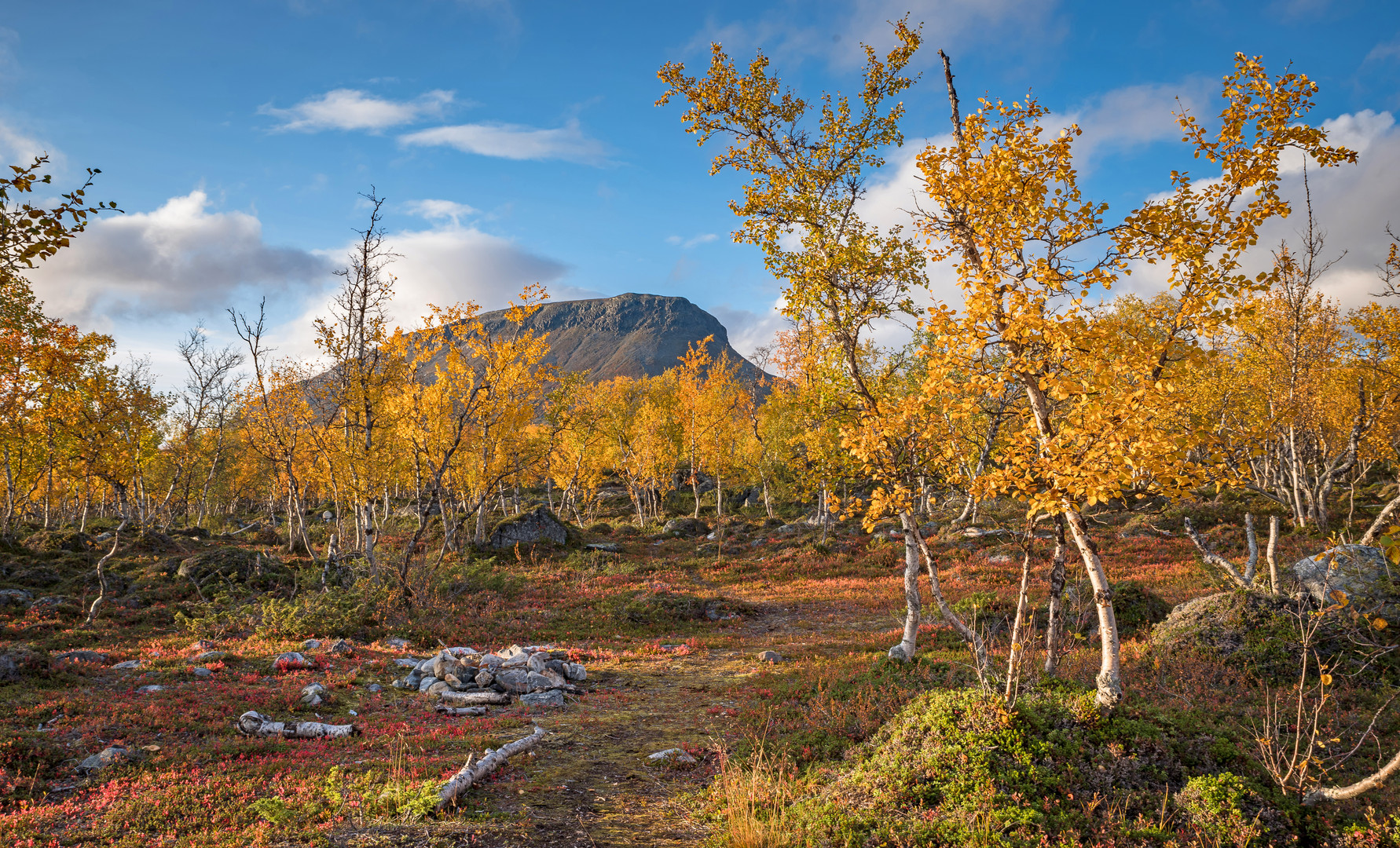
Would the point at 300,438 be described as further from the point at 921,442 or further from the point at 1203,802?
the point at 1203,802

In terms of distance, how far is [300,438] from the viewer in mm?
38500

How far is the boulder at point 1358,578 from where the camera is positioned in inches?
492

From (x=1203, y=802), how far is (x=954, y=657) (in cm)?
707

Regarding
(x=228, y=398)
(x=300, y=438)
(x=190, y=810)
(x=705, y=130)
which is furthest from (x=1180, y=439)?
(x=300, y=438)

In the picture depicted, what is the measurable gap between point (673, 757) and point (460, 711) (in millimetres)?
4744

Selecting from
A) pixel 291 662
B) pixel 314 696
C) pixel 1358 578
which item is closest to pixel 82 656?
pixel 291 662

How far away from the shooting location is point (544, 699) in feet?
41.0

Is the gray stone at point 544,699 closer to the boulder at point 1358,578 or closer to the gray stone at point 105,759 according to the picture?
the gray stone at point 105,759

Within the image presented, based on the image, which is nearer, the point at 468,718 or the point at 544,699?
the point at 468,718

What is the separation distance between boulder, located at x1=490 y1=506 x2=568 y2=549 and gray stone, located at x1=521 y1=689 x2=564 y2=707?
21.0 metres

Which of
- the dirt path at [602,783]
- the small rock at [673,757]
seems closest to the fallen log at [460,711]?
the dirt path at [602,783]

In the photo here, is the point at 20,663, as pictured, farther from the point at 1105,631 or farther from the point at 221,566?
the point at 1105,631

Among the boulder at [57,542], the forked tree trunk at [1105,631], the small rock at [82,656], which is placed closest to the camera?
the forked tree trunk at [1105,631]

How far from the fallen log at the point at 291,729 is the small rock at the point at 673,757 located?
5.04 metres
